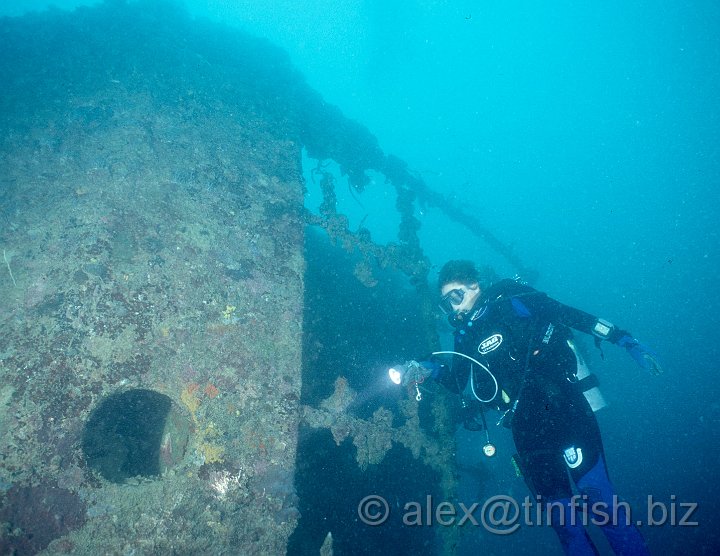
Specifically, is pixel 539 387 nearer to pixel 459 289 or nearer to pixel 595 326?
pixel 595 326

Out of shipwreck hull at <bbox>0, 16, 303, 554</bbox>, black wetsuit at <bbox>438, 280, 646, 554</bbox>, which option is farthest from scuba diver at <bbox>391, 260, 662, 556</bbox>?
shipwreck hull at <bbox>0, 16, 303, 554</bbox>

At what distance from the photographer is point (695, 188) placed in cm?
12081

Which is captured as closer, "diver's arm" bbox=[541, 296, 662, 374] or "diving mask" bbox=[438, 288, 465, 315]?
"diver's arm" bbox=[541, 296, 662, 374]

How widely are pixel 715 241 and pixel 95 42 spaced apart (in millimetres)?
145441

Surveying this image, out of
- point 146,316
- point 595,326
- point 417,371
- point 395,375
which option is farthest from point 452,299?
point 146,316

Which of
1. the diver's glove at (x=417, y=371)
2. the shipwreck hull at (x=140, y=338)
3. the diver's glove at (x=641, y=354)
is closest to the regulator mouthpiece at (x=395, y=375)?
the diver's glove at (x=417, y=371)

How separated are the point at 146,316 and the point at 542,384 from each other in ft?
13.3

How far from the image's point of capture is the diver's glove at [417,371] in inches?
164

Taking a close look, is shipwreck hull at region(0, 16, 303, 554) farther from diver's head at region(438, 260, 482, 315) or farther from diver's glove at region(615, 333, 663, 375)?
diver's glove at region(615, 333, 663, 375)

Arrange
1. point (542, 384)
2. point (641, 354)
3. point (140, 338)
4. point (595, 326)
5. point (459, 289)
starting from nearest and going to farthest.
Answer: point (140, 338)
point (542, 384)
point (641, 354)
point (595, 326)
point (459, 289)

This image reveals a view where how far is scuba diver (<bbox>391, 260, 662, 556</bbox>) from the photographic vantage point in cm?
343

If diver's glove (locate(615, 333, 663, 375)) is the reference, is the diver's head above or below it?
above

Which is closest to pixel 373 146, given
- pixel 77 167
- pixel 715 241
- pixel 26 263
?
pixel 77 167

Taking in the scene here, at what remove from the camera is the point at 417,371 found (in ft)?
14.2
